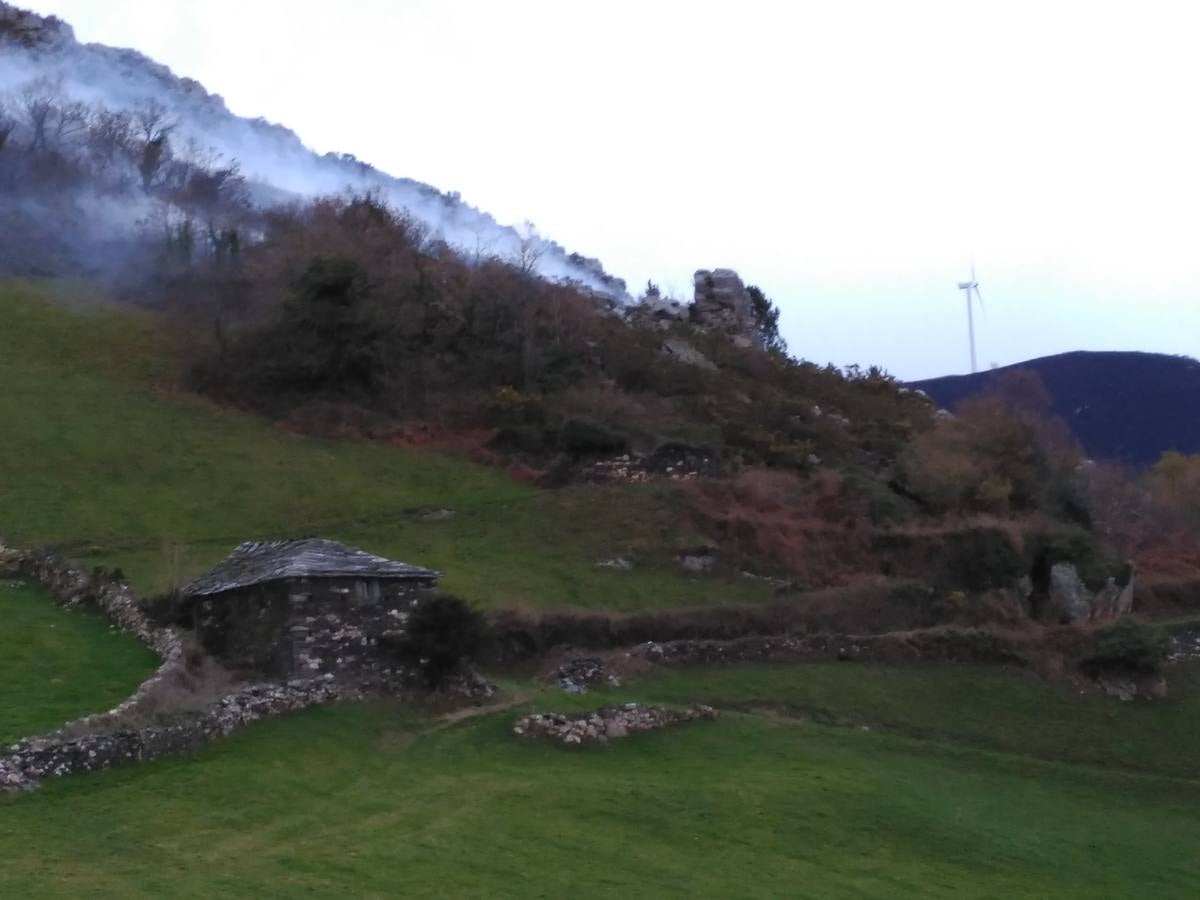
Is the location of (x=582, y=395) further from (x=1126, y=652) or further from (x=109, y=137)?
(x=109, y=137)

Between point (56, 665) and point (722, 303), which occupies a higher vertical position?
point (722, 303)

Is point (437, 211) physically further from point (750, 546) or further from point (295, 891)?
point (295, 891)

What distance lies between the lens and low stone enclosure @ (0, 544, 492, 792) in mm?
23469

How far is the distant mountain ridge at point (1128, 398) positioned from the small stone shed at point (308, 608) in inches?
2178

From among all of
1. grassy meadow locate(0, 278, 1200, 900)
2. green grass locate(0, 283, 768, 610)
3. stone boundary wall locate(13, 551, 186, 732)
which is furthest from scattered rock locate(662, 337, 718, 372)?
stone boundary wall locate(13, 551, 186, 732)

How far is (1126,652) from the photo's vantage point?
3791cm

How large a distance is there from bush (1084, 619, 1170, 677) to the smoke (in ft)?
210

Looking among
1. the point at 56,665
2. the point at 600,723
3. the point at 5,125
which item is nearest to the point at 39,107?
the point at 5,125

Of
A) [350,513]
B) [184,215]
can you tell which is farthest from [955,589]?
[184,215]

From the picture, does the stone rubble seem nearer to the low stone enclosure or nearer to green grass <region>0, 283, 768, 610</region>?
the low stone enclosure

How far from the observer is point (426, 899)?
63.9 ft

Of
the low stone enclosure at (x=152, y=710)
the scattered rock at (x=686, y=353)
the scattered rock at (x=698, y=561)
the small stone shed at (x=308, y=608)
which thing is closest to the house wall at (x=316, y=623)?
the small stone shed at (x=308, y=608)

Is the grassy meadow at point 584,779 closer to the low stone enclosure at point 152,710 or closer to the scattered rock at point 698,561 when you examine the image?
the low stone enclosure at point 152,710

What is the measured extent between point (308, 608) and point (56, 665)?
216 inches
